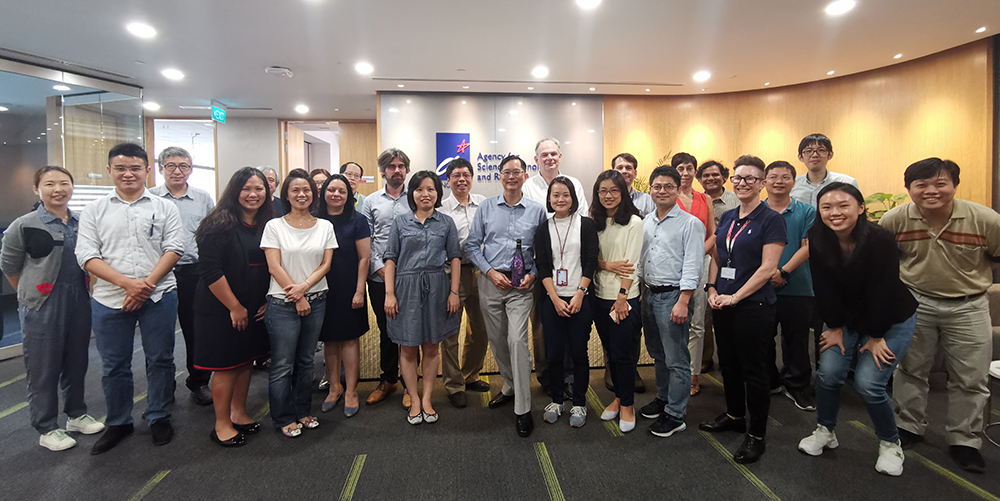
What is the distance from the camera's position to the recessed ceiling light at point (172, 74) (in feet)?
20.4

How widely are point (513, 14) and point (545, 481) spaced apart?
431 centimetres

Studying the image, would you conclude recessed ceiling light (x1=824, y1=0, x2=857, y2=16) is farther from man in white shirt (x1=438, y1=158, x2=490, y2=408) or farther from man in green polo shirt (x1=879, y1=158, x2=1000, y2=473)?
man in white shirt (x1=438, y1=158, x2=490, y2=408)

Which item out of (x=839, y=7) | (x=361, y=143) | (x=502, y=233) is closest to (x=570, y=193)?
(x=502, y=233)

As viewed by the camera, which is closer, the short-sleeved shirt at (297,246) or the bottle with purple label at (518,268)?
the short-sleeved shirt at (297,246)

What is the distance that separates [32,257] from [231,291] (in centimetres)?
132

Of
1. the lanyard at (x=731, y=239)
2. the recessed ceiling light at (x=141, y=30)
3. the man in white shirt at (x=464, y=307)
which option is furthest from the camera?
the recessed ceiling light at (x=141, y=30)

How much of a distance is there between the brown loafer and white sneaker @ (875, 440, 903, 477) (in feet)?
9.76

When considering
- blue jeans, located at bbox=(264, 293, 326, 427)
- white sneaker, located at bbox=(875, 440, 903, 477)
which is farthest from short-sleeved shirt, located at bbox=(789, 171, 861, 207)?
blue jeans, located at bbox=(264, 293, 326, 427)

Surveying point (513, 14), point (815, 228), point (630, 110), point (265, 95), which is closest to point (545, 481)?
point (815, 228)

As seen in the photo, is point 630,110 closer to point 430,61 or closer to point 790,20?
point 790,20

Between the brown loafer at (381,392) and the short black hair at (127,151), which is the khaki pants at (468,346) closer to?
the brown loafer at (381,392)

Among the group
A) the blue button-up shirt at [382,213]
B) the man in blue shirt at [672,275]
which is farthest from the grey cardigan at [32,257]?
the man in blue shirt at [672,275]

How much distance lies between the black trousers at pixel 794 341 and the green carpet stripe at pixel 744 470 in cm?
82

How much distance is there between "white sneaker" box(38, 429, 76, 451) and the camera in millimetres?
2496
